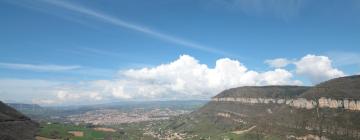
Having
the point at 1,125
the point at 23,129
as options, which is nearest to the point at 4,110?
the point at 23,129

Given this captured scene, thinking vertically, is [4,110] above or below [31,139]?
above

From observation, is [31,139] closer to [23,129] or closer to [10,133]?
[23,129]

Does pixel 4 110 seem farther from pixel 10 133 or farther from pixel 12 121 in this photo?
pixel 10 133

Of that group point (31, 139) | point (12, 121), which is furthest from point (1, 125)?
point (31, 139)

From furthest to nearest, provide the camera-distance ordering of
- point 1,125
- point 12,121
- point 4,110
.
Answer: point 4,110, point 12,121, point 1,125

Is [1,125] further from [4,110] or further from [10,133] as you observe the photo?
[4,110]

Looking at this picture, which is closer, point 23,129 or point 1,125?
point 1,125

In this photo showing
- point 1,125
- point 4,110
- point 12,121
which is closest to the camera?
point 1,125
